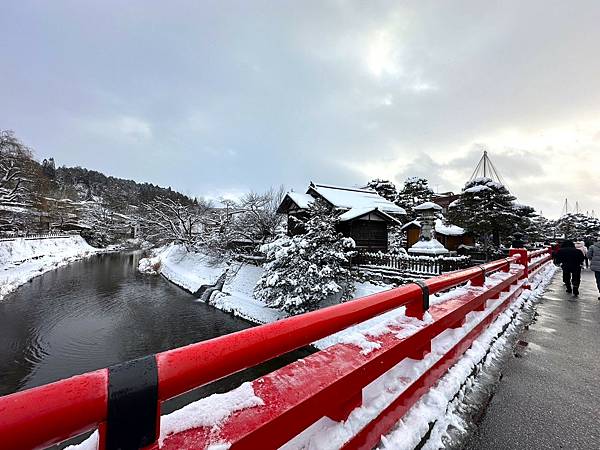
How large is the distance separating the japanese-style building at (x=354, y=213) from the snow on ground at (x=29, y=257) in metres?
16.3

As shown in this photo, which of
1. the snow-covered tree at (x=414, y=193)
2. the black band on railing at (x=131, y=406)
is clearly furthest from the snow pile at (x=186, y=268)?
the snow-covered tree at (x=414, y=193)

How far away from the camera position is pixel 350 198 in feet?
67.3

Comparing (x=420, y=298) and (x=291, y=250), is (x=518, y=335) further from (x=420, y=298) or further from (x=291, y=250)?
(x=291, y=250)

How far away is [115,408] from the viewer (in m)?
0.66

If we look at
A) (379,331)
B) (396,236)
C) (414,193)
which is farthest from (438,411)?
(414,193)

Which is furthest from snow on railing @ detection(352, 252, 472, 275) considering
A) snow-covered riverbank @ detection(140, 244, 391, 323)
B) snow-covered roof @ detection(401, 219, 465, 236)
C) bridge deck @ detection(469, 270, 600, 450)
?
snow-covered roof @ detection(401, 219, 465, 236)

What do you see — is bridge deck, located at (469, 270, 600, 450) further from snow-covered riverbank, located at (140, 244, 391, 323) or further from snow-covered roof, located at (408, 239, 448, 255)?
snow-covered roof, located at (408, 239, 448, 255)

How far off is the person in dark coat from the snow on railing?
3.33 metres

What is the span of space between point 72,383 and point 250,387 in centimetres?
77

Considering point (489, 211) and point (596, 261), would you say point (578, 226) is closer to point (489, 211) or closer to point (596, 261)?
point (489, 211)

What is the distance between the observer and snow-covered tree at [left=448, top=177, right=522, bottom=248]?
15.5 meters

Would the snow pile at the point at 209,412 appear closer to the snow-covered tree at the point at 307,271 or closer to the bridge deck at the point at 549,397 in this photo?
the bridge deck at the point at 549,397

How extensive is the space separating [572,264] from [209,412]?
8650 millimetres

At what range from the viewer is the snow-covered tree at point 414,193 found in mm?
33188
